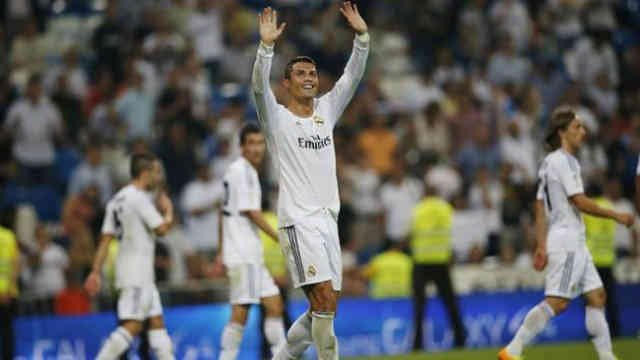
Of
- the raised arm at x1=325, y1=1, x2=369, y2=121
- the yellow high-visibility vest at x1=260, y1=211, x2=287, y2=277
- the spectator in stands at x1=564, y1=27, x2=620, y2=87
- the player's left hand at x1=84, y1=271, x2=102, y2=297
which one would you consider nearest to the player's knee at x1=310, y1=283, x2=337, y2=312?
the raised arm at x1=325, y1=1, x2=369, y2=121

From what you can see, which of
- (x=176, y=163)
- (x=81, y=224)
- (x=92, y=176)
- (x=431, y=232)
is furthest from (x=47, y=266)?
(x=431, y=232)

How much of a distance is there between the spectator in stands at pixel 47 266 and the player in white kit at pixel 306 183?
27.3 ft

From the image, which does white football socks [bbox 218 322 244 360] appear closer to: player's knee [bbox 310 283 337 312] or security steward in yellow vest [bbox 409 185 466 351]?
player's knee [bbox 310 283 337 312]

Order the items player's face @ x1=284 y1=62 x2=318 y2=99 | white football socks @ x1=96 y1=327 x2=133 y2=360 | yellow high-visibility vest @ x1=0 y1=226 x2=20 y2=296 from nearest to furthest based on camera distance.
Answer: player's face @ x1=284 y1=62 x2=318 y2=99, white football socks @ x1=96 y1=327 x2=133 y2=360, yellow high-visibility vest @ x1=0 y1=226 x2=20 y2=296

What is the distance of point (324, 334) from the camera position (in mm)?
10477

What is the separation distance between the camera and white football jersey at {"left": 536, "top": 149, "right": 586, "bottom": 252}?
12.8 meters

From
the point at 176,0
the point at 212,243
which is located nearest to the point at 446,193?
the point at 212,243

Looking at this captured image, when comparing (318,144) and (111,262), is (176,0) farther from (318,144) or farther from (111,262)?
(318,144)

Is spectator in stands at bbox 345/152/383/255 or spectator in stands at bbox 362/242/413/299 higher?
spectator in stands at bbox 345/152/383/255

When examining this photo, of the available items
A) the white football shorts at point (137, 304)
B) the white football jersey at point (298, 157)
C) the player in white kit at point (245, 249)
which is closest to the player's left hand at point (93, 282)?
the white football shorts at point (137, 304)

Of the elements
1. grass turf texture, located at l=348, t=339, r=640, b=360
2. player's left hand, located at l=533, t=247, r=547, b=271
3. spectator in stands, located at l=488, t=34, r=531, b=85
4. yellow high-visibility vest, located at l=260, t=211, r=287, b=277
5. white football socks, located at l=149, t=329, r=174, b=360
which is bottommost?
grass turf texture, located at l=348, t=339, r=640, b=360

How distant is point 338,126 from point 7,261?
749 cm

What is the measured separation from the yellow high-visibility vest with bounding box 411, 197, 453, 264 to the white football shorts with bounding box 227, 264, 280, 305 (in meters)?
5.39

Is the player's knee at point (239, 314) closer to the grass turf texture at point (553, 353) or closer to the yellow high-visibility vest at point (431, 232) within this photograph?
the grass turf texture at point (553, 353)
